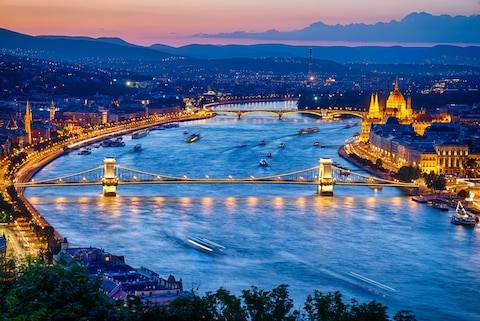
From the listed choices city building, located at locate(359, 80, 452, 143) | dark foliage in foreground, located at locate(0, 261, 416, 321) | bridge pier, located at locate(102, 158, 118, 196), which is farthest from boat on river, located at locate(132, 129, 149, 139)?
dark foliage in foreground, located at locate(0, 261, 416, 321)

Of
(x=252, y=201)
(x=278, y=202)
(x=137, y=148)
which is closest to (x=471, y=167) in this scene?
(x=278, y=202)

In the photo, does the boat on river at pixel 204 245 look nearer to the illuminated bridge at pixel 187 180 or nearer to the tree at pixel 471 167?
the illuminated bridge at pixel 187 180

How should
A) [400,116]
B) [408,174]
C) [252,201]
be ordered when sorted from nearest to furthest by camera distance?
[252,201], [408,174], [400,116]

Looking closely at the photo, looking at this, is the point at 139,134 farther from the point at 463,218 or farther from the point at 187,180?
the point at 463,218

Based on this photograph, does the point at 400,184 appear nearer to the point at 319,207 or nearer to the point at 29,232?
the point at 319,207

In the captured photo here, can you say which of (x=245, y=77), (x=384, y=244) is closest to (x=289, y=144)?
(x=384, y=244)
